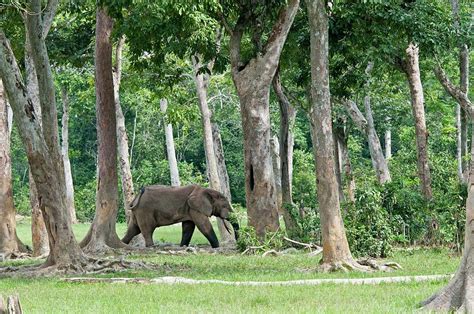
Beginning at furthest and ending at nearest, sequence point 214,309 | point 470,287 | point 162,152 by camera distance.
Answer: point 162,152, point 214,309, point 470,287

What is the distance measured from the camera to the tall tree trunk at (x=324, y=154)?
16.5m

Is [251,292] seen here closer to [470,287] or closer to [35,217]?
[470,287]

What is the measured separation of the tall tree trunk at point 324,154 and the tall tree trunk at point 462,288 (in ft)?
16.9

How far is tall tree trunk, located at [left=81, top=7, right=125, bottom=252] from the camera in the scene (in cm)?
2458

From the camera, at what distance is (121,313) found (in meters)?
11.5

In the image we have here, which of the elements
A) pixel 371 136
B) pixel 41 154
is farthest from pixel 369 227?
pixel 371 136

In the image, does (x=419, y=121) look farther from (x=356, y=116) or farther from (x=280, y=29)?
(x=356, y=116)

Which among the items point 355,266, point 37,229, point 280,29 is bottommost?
point 355,266

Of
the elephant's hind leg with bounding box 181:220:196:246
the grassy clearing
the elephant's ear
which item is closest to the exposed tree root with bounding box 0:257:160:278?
the grassy clearing

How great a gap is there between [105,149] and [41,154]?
23.8 ft

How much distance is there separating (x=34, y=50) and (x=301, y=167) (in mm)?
35064

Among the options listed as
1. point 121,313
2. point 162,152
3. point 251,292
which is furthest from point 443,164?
point 162,152


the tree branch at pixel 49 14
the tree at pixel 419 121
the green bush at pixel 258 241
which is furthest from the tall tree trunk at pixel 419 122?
the tree branch at pixel 49 14

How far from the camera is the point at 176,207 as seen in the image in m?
28.1
